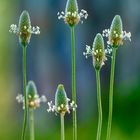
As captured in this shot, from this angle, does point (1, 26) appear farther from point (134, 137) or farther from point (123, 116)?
point (134, 137)

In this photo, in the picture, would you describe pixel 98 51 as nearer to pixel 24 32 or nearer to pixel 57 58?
pixel 24 32

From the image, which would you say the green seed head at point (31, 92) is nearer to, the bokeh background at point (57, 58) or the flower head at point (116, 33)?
the flower head at point (116, 33)

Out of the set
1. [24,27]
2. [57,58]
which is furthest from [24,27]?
[57,58]

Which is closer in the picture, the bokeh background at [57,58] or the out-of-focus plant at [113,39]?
the out-of-focus plant at [113,39]

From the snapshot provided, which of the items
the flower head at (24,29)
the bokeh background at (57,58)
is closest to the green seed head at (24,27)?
the flower head at (24,29)

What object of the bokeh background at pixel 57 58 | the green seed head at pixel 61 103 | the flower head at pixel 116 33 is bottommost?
the green seed head at pixel 61 103

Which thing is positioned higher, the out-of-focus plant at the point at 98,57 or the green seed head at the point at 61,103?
the out-of-focus plant at the point at 98,57

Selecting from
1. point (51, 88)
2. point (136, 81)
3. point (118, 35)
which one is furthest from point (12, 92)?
point (118, 35)
